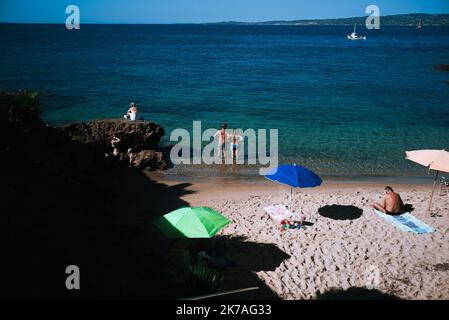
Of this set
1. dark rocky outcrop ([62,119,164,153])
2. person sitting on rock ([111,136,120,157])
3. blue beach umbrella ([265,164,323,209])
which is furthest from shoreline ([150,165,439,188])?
blue beach umbrella ([265,164,323,209])

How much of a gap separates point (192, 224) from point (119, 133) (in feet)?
34.0

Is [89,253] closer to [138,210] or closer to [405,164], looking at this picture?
[138,210]

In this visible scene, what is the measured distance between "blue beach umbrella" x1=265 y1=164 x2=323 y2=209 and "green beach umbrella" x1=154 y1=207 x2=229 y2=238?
2557 millimetres

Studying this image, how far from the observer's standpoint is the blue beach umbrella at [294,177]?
10.2m

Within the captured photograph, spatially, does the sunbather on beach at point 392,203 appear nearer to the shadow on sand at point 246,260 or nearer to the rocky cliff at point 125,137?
the shadow on sand at point 246,260

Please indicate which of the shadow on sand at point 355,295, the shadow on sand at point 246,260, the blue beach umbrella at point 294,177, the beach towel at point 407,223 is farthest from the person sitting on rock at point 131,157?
the shadow on sand at point 355,295

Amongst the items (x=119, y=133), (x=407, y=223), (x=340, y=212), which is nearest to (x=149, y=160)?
(x=119, y=133)

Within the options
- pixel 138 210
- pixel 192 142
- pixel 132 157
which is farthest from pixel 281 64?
pixel 138 210

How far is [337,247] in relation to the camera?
31.8 ft

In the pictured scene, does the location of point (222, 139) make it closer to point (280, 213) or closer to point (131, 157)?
point (131, 157)

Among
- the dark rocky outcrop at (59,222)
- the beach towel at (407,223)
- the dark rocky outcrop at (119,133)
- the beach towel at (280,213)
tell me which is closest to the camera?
the dark rocky outcrop at (59,222)

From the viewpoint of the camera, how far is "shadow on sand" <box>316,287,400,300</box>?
770cm

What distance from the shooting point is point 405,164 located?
1816 centimetres

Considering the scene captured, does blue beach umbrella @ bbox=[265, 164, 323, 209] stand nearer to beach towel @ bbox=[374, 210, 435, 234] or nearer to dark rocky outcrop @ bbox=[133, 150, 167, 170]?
beach towel @ bbox=[374, 210, 435, 234]
